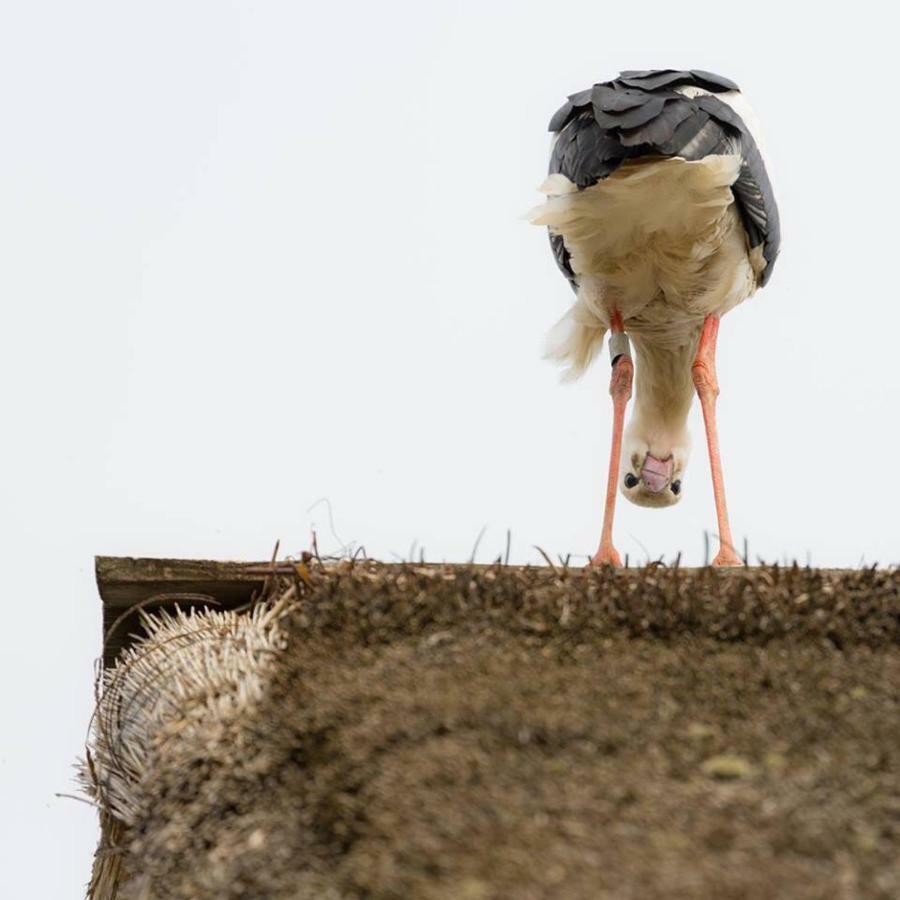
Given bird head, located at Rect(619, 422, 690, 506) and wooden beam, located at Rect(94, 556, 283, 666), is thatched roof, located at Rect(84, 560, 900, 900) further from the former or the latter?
bird head, located at Rect(619, 422, 690, 506)

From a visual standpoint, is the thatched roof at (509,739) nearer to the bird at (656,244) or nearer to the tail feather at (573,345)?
the bird at (656,244)

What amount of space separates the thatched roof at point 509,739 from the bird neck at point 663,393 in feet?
16.5

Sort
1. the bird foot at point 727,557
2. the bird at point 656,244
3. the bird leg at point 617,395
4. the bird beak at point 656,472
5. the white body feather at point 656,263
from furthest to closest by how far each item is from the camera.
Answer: the bird beak at point 656,472 → the bird leg at point 617,395 → the bird foot at point 727,557 → the white body feather at point 656,263 → the bird at point 656,244

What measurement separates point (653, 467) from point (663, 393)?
0.48 m

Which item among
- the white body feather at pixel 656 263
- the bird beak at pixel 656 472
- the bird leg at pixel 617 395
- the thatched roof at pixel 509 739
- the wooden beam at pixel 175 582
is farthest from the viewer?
the bird beak at pixel 656 472

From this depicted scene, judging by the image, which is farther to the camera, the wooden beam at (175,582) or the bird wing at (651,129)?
the bird wing at (651,129)

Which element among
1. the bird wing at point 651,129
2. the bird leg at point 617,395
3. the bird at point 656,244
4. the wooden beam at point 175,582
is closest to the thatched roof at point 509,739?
the wooden beam at point 175,582

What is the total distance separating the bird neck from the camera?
10.1 m

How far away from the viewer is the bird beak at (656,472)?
10.3m

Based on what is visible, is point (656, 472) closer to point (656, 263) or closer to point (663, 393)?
point (663, 393)

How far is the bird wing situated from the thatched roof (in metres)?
2.98

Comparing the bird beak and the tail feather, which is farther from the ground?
the tail feather

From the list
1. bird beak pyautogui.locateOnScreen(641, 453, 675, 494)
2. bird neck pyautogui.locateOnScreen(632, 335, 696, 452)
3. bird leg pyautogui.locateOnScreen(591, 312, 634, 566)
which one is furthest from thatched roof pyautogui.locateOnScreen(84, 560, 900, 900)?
bird beak pyautogui.locateOnScreen(641, 453, 675, 494)

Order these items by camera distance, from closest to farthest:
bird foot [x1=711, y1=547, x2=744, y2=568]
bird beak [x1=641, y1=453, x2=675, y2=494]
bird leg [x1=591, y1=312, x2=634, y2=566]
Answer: bird foot [x1=711, y1=547, x2=744, y2=568] → bird leg [x1=591, y1=312, x2=634, y2=566] → bird beak [x1=641, y1=453, x2=675, y2=494]
